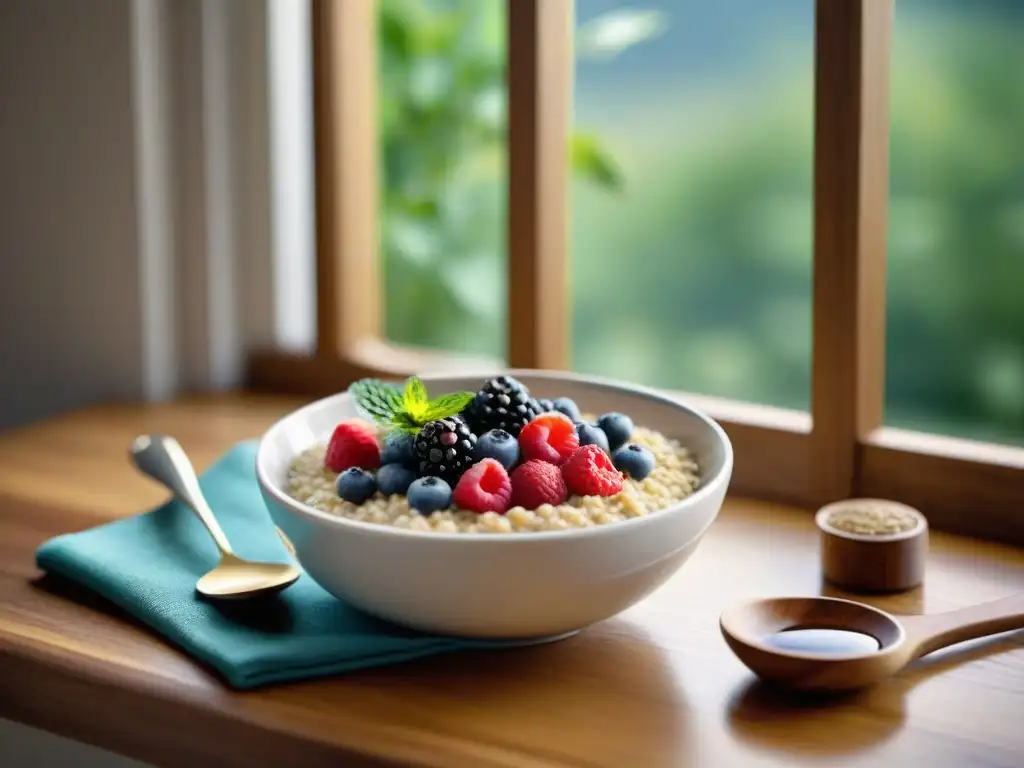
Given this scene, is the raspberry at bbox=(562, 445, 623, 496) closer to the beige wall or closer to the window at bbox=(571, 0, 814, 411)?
the beige wall

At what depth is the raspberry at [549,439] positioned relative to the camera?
0.92m

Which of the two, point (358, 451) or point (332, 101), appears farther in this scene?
point (332, 101)

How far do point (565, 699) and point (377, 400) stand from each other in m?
0.28

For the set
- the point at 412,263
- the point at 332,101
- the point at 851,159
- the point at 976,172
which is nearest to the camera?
the point at 851,159

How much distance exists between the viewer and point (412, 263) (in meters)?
1.96

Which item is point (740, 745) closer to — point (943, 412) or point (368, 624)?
point (368, 624)

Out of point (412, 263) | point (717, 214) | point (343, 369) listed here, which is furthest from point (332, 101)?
point (717, 214)

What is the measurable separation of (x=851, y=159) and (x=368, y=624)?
1.93ft

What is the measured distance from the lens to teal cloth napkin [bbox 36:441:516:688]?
89 centimetres

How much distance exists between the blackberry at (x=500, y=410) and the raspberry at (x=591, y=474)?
2.6 inches

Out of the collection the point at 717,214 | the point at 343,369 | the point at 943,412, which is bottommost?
the point at 943,412

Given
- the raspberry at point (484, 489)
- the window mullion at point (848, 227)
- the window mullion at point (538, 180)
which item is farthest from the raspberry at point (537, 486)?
the window mullion at point (538, 180)

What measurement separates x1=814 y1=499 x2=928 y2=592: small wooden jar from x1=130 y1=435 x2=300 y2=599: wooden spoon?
0.42 meters

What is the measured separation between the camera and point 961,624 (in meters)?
0.90
